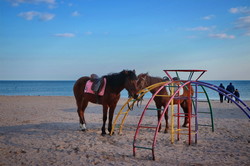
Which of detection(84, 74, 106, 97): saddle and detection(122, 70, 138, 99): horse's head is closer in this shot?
detection(122, 70, 138, 99): horse's head

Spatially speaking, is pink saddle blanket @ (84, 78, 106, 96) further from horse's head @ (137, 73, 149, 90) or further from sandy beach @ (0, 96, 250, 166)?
sandy beach @ (0, 96, 250, 166)

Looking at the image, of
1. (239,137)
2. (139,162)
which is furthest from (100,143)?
(239,137)

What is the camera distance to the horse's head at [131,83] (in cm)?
687

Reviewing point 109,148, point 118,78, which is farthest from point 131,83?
point 109,148

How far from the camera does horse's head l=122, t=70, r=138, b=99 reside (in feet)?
22.5

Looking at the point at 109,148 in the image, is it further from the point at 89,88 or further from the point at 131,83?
the point at 89,88

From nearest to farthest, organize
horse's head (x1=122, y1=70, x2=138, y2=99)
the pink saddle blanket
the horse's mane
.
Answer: horse's head (x1=122, y1=70, x2=138, y2=99) → the horse's mane → the pink saddle blanket

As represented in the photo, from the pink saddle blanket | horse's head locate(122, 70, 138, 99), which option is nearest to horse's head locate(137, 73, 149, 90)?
horse's head locate(122, 70, 138, 99)

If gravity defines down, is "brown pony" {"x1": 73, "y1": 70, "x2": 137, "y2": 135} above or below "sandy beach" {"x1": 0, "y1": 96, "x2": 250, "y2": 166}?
above

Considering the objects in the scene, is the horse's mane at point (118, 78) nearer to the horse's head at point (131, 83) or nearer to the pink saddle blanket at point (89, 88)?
the horse's head at point (131, 83)

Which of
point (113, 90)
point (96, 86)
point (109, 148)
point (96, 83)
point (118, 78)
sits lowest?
point (109, 148)

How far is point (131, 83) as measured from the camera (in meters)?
6.98

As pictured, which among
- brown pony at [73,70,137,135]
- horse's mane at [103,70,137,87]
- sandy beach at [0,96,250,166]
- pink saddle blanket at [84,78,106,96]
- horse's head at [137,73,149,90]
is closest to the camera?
sandy beach at [0,96,250,166]

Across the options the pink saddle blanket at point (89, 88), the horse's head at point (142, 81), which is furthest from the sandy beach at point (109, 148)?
the horse's head at point (142, 81)
